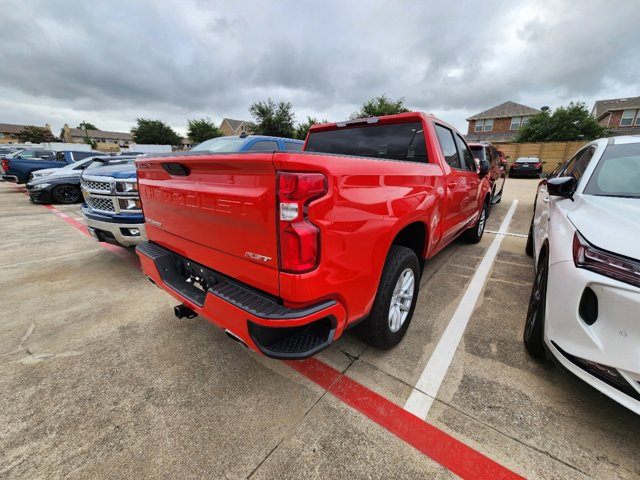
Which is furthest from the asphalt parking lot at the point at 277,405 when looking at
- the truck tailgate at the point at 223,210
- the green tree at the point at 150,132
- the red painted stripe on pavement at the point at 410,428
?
the green tree at the point at 150,132

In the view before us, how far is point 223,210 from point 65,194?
11.5m

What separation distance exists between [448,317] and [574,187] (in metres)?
1.59

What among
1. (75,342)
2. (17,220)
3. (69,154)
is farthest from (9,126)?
(75,342)

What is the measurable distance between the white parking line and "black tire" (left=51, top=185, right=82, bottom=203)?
1211 cm

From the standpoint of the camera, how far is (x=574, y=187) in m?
2.54

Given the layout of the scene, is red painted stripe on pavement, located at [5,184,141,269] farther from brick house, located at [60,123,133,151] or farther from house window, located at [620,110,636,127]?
brick house, located at [60,123,133,151]

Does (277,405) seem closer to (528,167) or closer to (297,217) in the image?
(297,217)

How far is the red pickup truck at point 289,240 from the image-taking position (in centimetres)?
142

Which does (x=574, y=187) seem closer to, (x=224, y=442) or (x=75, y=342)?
(x=224, y=442)

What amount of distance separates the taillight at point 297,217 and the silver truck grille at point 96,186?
3.61m

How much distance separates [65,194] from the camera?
9789 mm

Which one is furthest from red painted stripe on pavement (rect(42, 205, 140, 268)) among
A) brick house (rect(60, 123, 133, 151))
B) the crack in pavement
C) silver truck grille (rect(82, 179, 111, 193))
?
brick house (rect(60, 123, 133, 151))

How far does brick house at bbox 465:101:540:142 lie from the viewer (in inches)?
1420

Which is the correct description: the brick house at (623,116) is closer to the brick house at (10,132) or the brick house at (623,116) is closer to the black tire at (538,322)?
the black tire at (538,322)
